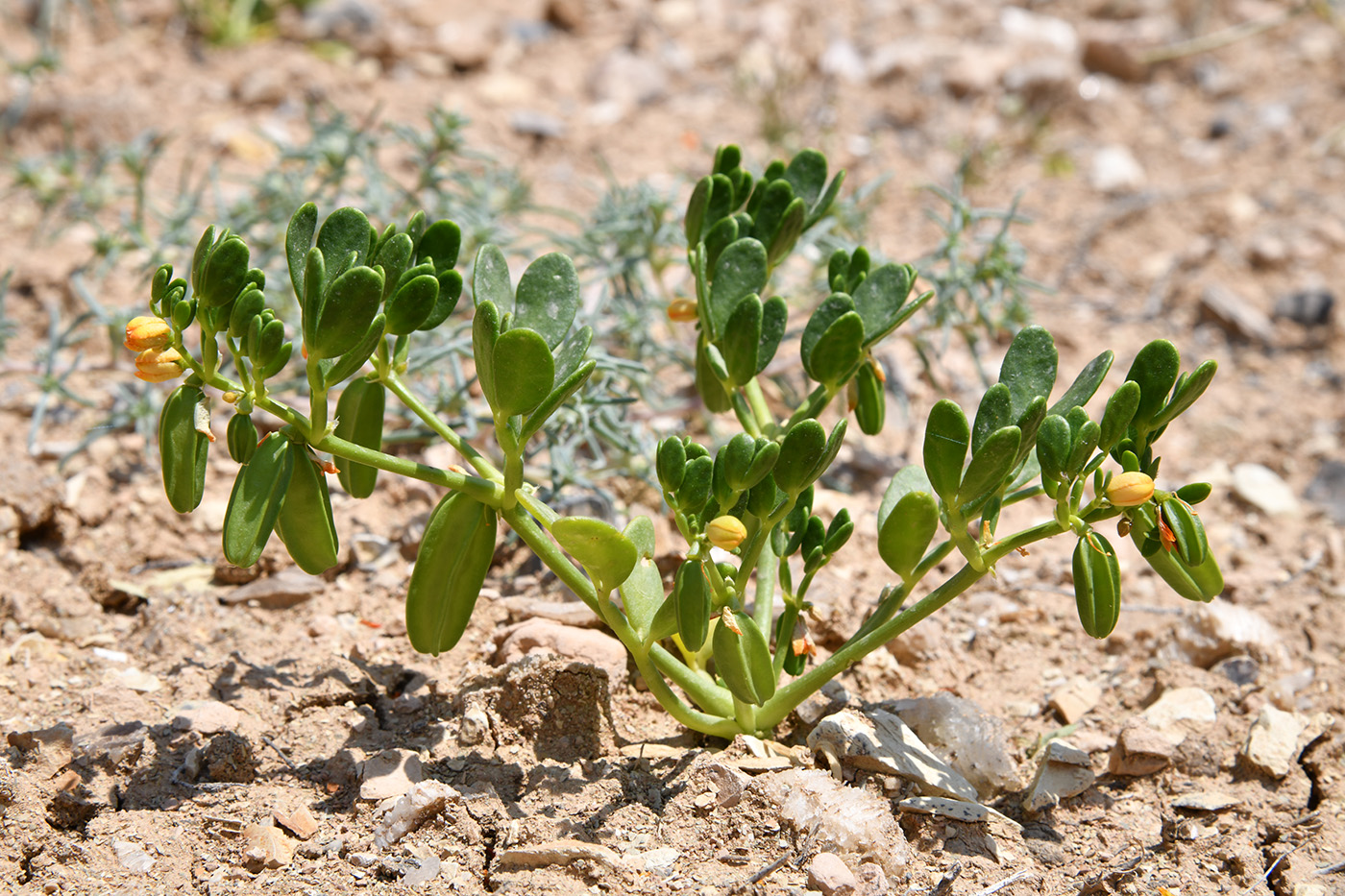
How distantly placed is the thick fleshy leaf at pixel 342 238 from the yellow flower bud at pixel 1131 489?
110 cm

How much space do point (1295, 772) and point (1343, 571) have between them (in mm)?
877

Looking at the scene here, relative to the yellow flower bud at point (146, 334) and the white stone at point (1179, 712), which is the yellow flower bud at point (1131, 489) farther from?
the yellow flower bud at point (146, 334)

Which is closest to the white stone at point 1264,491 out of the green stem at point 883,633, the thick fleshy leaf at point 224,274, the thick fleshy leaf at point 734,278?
the green stem at point 883,633

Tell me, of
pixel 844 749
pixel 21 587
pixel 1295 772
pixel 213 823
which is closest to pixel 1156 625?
pixel 1295 772

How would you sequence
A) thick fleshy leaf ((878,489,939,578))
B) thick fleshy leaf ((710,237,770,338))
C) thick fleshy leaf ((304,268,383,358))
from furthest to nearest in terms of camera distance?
thick fleshy leaf ((710,237,770,338)) → thick fleshy leaf ((878,489,939,578)) → thick fleshy leaf ((304,268,383,358))

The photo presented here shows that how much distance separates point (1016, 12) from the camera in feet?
17.9

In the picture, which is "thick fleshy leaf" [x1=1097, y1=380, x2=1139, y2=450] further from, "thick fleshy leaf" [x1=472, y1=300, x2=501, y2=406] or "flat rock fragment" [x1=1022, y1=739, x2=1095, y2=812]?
"thick fleshy leaf" [x1=472, y1=300, x2=501, y2=406]

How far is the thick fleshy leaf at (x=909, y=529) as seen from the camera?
161cm

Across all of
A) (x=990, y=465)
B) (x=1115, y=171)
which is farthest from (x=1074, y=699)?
(x=1115, y=171)

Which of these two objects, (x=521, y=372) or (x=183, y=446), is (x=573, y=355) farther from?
(x=183, y=446)

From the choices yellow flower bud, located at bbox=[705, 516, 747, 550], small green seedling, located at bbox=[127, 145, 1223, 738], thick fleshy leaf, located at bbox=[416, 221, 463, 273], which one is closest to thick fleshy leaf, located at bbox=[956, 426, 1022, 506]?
small green seedling, located at bbox=[127, 145, 1223, 738]

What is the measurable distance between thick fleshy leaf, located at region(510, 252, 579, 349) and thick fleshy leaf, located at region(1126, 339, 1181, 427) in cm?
82

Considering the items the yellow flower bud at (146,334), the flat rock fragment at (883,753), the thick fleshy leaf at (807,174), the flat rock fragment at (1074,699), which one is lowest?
the flat rock fragment at (1074,699)

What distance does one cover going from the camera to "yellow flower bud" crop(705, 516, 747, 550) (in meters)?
1.50
